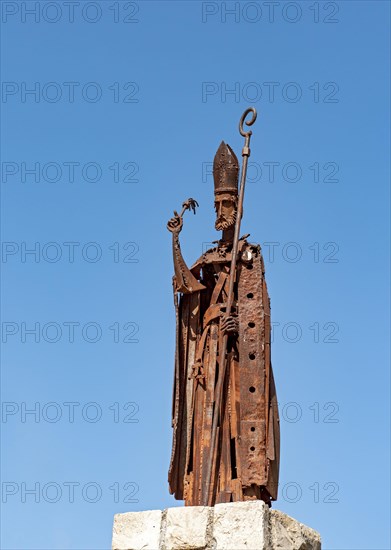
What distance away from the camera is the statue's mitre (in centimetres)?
1067

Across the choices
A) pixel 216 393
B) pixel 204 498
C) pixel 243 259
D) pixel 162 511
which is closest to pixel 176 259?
pixel 243 259

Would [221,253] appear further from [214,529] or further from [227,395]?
[214,529]

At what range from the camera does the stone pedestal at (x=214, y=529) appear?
7.32 meters

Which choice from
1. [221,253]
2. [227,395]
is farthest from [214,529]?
[221,253]

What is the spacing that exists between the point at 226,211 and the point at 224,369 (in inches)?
67.1

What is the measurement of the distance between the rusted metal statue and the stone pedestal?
1553mm

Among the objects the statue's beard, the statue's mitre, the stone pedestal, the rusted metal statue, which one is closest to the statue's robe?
the rusted metal statue

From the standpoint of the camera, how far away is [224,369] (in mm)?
9852

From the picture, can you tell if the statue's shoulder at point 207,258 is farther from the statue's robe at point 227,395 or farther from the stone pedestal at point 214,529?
the stone pedestal at point 214,529

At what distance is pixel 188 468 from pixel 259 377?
1107 mm

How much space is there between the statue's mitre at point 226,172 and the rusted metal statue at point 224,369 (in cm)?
1

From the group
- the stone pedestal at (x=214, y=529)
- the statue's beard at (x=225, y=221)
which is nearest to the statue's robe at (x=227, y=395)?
the statue's beard at (x=225, y=221)

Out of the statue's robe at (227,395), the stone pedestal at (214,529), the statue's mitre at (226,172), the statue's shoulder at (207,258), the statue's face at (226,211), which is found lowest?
the stone pedestal at (214,529)

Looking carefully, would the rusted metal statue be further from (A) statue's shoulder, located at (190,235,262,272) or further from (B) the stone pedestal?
(B) the stone pedestal
